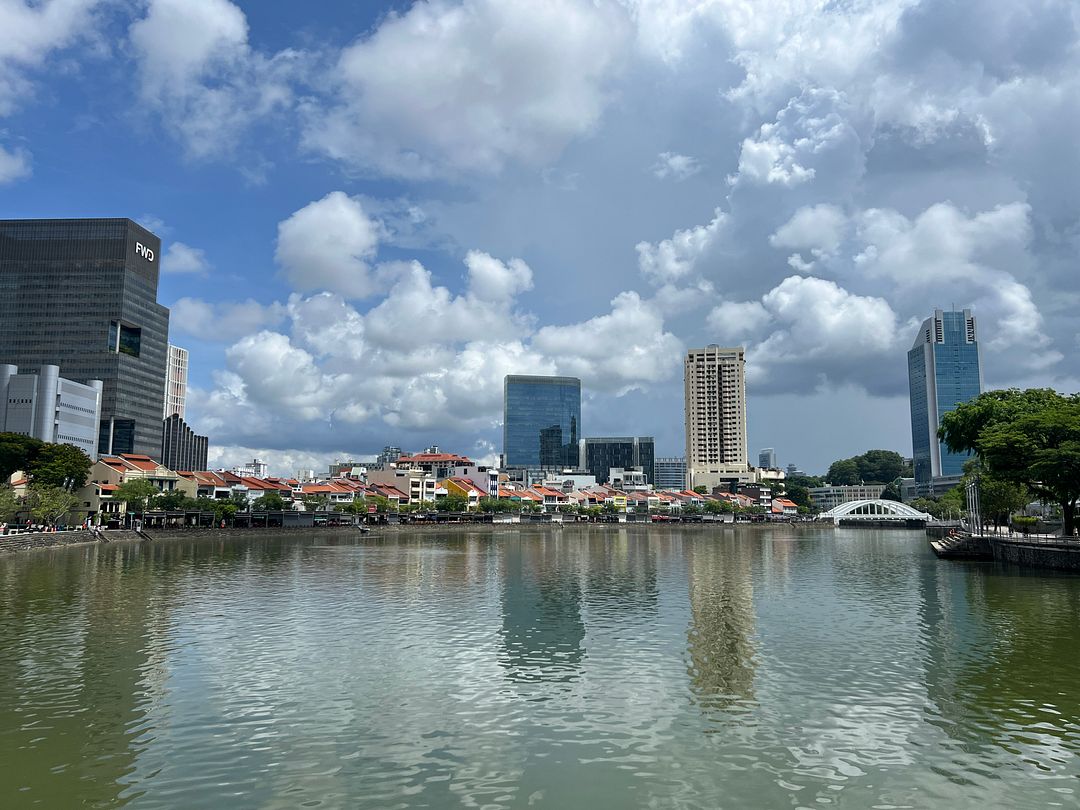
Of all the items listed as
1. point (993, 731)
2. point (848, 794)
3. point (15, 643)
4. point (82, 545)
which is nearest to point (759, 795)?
point (848, 794)

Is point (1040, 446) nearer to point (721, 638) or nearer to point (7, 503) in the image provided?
point (721, 638)

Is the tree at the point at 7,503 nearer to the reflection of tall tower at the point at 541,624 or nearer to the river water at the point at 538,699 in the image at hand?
the river water at the point at 538,699

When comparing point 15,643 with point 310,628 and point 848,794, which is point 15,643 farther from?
point 848,794

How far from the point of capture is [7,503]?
71938 millimetres

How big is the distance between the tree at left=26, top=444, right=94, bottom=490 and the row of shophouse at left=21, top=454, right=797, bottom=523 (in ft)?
22.4

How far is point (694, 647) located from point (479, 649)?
7.15 m

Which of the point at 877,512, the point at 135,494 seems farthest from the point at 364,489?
the point at 877,512

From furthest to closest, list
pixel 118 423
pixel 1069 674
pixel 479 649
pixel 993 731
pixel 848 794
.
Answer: pixel 118 423
pixel 479 649
pixel 1069 674
pixel 993 731
pixel 848 794

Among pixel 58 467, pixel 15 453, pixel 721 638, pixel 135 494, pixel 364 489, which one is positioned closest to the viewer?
pixel 721 638

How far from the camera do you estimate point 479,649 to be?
976 inches

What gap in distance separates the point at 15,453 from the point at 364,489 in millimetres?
63191

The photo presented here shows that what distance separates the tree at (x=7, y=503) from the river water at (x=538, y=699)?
41.2m

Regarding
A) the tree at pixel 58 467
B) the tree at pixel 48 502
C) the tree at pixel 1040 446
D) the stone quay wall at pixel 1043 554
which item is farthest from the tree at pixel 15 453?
the stone quay wall at pixel 1043 554

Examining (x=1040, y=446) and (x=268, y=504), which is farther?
(x=268, y=504)
